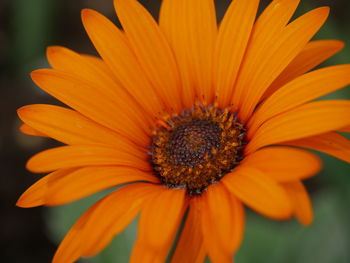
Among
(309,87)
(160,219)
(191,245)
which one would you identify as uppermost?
(309,87)

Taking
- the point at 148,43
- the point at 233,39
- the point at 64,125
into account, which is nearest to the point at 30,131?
the point at 64,125

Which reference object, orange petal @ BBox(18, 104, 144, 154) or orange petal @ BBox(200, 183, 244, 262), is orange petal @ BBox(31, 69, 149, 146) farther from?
orange petal @ BBox(200, 183, 244, 262)

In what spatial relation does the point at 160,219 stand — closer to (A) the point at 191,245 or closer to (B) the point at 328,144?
(A) the point at 191,245

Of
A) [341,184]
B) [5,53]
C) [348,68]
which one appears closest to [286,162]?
[348,68]

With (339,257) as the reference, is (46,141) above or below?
above

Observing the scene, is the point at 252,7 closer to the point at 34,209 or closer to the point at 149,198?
the point at 149,198

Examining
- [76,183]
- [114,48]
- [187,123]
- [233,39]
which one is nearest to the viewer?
[76,183]

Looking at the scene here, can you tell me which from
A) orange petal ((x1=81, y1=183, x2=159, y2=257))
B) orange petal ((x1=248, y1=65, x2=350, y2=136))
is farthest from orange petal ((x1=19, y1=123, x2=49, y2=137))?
orange petal ((x1=248, y1=65, x2=350, y2=136))
